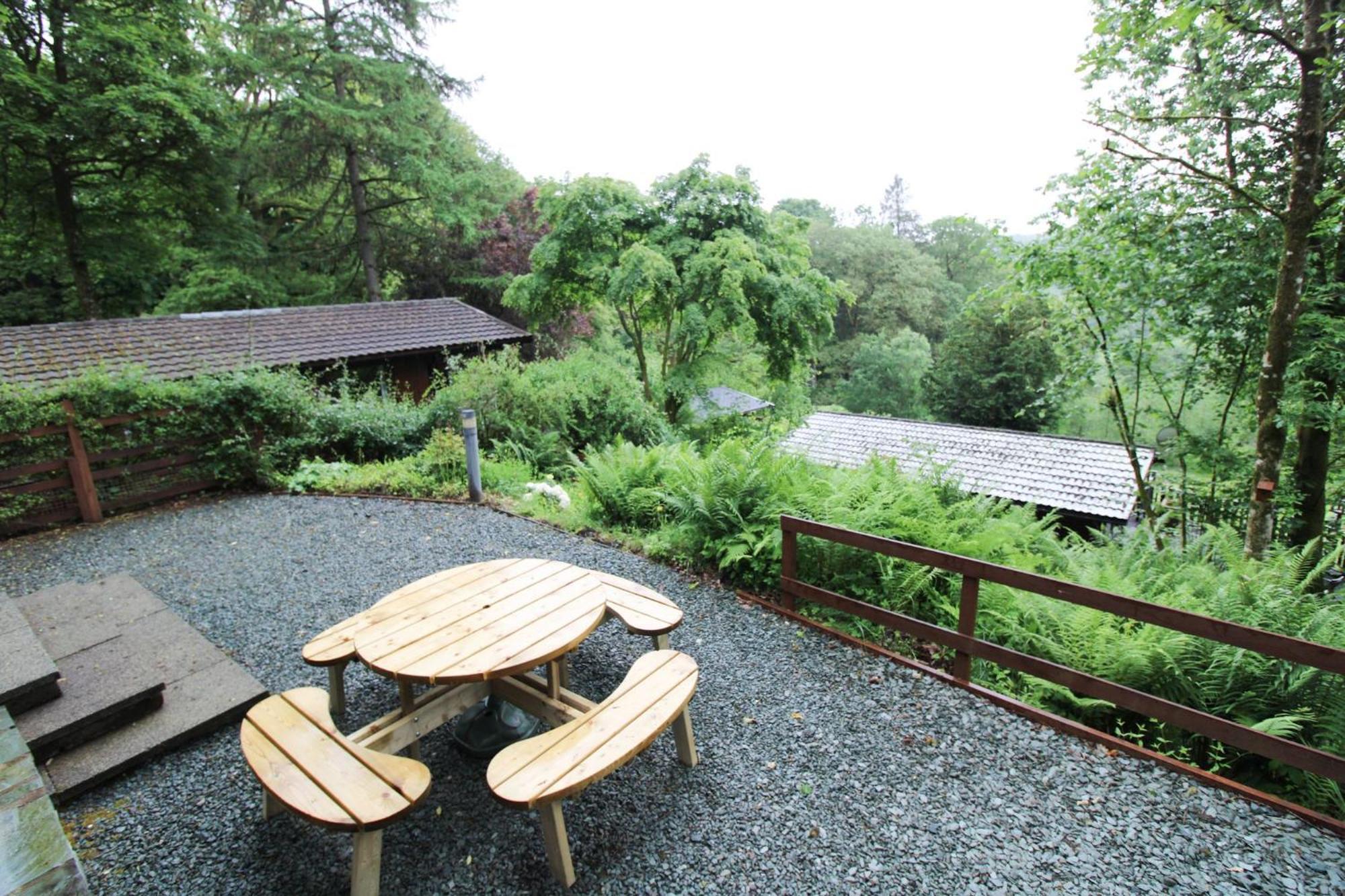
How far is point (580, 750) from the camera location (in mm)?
1985

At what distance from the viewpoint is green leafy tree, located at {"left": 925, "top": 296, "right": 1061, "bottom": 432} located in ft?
70.6

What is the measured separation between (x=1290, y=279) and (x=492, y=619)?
21.9ft

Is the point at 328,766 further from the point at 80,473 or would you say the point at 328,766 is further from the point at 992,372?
the point at 992,372

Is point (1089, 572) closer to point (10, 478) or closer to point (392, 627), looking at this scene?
point (392, 627)

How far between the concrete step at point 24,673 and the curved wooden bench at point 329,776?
4.25ft

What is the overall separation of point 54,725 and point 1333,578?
11114 mm

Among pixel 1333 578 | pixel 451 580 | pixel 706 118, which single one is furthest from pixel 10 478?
pixel 706 118

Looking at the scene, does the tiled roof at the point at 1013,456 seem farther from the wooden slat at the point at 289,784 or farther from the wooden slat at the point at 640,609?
the wooden slat at the point at 289,784

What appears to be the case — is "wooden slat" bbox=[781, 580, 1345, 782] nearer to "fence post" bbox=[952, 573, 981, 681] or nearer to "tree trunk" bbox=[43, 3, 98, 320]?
"fence post" bbox=[952, 573, 981, 681]

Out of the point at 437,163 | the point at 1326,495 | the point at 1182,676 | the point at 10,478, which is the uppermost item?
the point at 437,163

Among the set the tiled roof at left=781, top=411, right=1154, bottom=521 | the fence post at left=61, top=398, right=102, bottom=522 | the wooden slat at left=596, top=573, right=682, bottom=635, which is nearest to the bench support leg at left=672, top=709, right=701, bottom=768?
the wooden slat at left=596, top=573, right=682, bottom=635

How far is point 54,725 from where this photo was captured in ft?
8.27

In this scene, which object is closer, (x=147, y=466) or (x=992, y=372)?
(x=147, y=466)

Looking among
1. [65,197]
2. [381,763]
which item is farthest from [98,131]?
[381,763]
